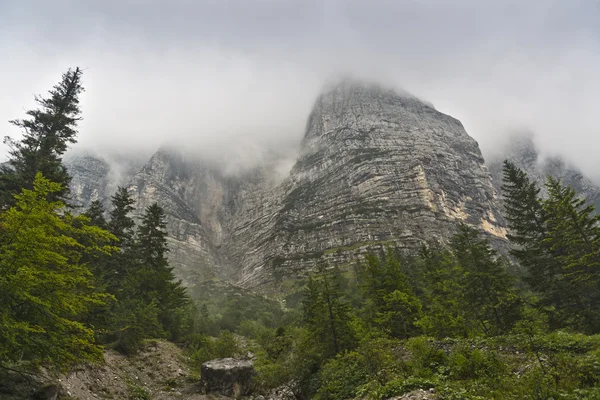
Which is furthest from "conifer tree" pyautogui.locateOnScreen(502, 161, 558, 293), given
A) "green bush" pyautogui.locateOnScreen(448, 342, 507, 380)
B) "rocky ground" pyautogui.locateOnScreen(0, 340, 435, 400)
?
"rocky ground" pyautogui.locateOnScreen(0, 340, 435, 400)

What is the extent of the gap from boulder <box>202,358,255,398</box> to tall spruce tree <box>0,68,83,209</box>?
49.6 feet

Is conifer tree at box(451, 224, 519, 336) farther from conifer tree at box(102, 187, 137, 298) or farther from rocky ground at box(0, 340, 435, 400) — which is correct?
conifer tree at box(102, 187, 137, 298)

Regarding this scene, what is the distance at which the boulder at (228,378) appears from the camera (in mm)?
19719

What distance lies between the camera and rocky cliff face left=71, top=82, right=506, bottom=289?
127000 millimetres

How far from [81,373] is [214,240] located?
593 ft

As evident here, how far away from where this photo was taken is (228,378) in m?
20.0

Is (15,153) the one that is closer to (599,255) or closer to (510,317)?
(510,317)

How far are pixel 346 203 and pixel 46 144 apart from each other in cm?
12734

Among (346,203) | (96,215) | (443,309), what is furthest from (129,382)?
(346,203)

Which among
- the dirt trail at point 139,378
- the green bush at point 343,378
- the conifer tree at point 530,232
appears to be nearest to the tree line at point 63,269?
the dirt trail at point 139,378

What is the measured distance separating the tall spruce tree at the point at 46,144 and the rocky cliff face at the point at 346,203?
3853 inches

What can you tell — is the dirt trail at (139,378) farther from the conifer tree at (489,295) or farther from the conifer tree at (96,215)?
the conifer tree at (489,295)

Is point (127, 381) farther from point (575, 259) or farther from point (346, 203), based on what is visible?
point (346, 203)

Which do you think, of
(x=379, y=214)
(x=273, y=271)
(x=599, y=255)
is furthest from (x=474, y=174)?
(x=599, y=255)
